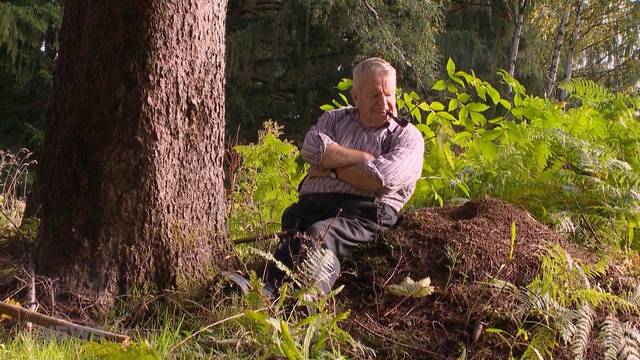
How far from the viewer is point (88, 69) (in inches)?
150

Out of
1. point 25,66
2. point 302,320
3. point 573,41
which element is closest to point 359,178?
point 302,320

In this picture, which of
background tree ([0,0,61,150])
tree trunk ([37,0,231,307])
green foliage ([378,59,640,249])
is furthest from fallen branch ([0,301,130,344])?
background tree ([0,0,61,150])

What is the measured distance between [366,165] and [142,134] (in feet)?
3.88

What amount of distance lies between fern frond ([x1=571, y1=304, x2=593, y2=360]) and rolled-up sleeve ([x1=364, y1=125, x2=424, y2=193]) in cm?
117

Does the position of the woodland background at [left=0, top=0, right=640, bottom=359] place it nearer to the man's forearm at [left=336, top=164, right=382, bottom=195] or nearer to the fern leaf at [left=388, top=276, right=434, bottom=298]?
the fern leaf at [left=388, top=276, right=434, bottom=298]

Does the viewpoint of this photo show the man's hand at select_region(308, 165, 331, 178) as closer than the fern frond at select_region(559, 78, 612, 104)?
Yes

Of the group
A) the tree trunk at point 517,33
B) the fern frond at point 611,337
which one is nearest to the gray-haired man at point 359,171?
the fern frond at point 611,337

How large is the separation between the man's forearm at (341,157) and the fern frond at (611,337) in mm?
1453

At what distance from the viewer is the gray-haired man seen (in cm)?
407

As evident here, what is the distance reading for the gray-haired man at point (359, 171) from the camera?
13.3 ft

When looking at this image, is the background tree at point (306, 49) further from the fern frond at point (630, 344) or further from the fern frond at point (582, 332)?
the fern frond at point (582, 332)

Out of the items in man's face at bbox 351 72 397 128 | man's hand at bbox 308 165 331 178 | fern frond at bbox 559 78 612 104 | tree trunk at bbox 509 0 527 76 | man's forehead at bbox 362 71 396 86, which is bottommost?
man's hand at bbox 308 165 331 178

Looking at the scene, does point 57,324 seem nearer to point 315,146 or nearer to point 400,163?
point 315,146

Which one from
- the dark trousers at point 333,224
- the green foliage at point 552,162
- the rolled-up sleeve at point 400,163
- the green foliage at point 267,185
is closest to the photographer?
the dark trousers at point 333,224
